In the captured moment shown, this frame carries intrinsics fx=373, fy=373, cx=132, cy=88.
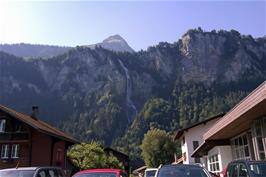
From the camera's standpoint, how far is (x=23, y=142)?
3331 centimetres

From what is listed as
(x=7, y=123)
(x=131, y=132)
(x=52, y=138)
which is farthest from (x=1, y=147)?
(x=131, y=132)

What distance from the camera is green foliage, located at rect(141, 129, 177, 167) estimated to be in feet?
265

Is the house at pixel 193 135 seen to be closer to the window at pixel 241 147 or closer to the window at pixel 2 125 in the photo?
the window at pixel 241 147

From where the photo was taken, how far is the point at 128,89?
168m

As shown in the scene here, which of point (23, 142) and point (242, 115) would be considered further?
point (23, 142)

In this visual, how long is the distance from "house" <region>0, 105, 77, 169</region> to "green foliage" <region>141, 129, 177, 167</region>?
160 feet

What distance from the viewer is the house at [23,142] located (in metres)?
32.5

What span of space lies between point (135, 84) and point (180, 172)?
16058 cm

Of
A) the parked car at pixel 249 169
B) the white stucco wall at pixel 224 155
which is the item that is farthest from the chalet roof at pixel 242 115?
the parked car at pixel 249 169

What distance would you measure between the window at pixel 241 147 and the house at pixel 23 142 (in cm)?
1550

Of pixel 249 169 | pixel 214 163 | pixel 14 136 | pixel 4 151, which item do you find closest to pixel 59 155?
pixel 14 136

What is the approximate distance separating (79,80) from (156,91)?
113 feet

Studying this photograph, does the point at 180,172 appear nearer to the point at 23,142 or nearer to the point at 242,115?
the point at 242,115

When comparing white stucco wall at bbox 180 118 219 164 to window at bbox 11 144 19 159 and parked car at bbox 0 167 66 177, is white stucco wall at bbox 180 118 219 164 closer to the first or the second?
window at bbox 11 144 19 159
